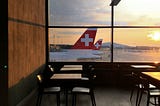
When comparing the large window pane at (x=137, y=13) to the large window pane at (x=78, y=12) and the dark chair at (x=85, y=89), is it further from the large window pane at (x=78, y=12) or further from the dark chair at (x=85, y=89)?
the dark chair at (x=85, y=89)

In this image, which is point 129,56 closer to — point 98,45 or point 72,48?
point 98,45

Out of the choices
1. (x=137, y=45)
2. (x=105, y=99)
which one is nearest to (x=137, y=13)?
(x=137, y=45)

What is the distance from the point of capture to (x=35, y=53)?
7566mm

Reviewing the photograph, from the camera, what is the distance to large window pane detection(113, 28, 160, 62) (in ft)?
30.4

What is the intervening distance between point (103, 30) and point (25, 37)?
11.7 ft

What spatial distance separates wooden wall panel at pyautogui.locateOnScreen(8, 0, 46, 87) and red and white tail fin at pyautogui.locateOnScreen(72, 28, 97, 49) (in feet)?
4.13

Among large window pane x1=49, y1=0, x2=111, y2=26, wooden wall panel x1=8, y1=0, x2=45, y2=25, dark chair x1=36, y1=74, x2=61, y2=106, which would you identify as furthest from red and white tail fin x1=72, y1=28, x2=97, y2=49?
dark chair x1=36, y1=74, x2=61, y2=106

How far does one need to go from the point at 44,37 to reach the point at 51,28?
48 centimetres

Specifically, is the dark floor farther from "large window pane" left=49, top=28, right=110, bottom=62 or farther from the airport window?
the airport window

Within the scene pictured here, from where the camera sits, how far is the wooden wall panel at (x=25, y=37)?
525cm

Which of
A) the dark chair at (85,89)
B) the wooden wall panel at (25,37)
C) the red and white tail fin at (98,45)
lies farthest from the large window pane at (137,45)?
the dark chair at (85,89)

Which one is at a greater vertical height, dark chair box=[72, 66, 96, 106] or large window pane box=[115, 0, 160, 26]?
large window pane box=[115, 0, 160, 26]

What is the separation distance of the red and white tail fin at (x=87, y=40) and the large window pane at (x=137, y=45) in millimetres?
773
